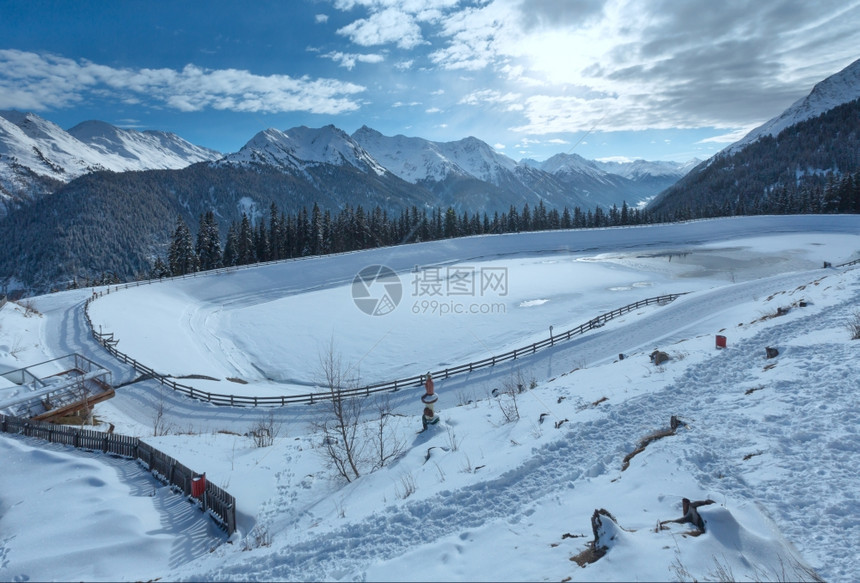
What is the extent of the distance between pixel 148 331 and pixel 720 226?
77709 millimetres

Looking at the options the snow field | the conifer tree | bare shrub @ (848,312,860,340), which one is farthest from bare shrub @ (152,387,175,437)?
the conifer tree

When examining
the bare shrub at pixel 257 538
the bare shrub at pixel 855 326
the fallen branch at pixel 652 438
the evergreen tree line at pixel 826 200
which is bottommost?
the bare shrub at pixel 257 538

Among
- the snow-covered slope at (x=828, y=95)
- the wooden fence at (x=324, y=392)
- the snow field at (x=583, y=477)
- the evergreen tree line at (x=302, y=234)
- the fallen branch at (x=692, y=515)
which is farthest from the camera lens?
the snow-covered slope at (x=828, y=95)

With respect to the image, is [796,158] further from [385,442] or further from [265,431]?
[265,431]

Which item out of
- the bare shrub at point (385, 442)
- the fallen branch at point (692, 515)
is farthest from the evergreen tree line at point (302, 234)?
the fallen branch at point (692, 515)

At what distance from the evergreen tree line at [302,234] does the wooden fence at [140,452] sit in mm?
43977

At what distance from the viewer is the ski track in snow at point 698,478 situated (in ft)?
17.6

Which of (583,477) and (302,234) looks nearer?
(583,477)

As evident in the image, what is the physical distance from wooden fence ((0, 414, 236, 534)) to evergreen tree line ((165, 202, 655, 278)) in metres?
44.0

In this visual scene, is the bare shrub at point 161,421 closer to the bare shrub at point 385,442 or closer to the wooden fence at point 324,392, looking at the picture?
the wooden fence at point 324,392

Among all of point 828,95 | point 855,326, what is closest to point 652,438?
point 855,326

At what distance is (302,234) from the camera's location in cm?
6116

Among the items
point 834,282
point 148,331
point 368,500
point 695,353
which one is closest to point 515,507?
point 368,500

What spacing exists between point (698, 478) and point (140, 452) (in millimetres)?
12835
